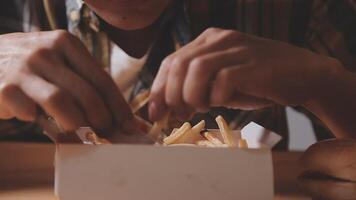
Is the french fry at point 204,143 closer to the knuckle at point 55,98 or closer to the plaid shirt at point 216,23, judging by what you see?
the knuckle at point 55,98

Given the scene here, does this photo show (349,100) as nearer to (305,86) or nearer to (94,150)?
(305,86)

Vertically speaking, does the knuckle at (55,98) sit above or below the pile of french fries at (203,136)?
above

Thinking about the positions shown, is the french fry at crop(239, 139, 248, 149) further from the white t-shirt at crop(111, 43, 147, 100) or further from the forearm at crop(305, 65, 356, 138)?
the white t-shirt at crop(111, 43, 147, 100)

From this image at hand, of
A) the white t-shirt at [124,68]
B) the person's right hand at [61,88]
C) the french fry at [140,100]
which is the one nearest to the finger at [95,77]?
the person's right hand at [61,88]

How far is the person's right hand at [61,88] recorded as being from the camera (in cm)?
45

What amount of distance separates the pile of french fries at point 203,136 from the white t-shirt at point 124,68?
1.57 feet

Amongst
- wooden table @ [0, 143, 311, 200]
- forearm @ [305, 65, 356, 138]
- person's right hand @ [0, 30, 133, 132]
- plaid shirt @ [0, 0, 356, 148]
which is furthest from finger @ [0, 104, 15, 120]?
plaid shirt @ [0, 0, 356, 148]

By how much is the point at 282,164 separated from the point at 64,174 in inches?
14.4

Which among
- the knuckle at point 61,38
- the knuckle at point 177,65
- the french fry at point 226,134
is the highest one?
the knuckle at point 61,38

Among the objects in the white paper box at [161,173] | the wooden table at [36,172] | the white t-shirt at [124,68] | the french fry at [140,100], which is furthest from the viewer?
the white t-shirt at [124,68]

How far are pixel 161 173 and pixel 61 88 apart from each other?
0.10 m

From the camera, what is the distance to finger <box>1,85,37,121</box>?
455 millimetres

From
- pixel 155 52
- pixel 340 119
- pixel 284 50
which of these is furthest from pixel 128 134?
pixel 155 52

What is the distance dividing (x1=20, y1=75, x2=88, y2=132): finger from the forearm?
0.90 ft
